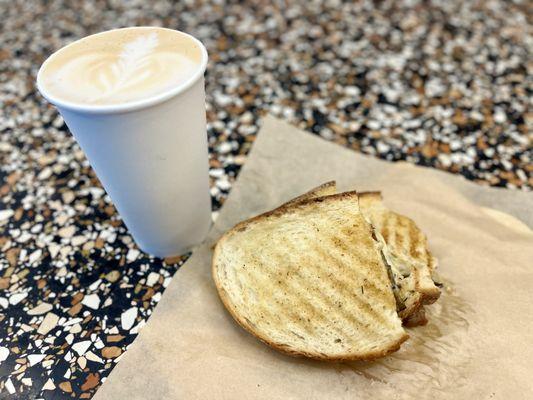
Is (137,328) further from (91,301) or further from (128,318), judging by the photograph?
(91,301)

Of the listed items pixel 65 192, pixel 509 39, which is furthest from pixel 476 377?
pixel 509 39

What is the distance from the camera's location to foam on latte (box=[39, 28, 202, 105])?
0.90m

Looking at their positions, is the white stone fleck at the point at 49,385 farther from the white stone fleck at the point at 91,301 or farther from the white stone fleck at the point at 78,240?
the white stone fleck at the point at 78,240

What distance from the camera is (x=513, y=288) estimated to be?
3.55 ft

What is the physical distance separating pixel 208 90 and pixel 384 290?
1.31 meters

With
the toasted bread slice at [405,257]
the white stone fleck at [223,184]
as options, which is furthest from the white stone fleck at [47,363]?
the toasted bread slice at [405,257]

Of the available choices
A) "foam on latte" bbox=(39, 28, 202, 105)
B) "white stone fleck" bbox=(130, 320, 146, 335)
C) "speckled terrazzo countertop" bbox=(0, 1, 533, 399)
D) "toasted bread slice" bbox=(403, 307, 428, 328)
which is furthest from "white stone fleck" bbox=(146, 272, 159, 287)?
"toasted bread slice" bbox=(403, 307, 428, 328)

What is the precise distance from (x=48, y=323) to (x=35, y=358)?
97 millimetres

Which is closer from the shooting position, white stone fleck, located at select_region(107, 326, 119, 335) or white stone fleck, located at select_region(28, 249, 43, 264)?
white stone fleck, located at select_region(107, 326, 119, 335)

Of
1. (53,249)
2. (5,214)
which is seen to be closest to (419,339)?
(53,249)

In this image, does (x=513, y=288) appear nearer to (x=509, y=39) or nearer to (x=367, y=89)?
(x=367, y=89)

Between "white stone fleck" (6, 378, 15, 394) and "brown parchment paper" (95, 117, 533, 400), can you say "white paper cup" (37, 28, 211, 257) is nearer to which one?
"brown parchment paper" (95, 117, 533, 400)

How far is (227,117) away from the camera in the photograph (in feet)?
5.81

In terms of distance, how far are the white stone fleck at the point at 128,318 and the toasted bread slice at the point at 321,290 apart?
253 millimetres
